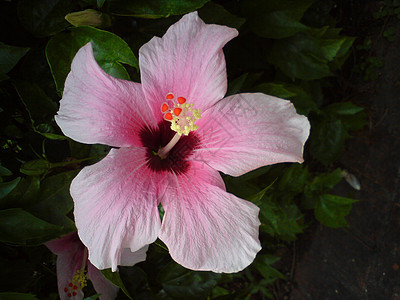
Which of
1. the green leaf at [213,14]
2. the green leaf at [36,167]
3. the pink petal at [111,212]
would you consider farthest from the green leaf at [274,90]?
the green leaf at [36,167]

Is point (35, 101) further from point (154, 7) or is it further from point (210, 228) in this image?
point (210, 228)

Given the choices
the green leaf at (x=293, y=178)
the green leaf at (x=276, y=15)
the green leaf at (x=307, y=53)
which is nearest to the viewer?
the green leaf at (x=276, y=15)

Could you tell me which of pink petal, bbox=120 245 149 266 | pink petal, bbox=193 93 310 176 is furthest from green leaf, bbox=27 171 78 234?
pink petal, bbox=193 93 310 176

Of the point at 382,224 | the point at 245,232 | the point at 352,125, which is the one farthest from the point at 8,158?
the point at 382,224

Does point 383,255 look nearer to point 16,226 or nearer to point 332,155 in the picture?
point 332,155

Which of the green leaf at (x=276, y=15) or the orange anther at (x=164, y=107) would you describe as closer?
the orange anther at (x=164, y=107)

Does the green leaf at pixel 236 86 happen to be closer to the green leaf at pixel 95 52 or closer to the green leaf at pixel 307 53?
the green leaf at pixel 95 52
